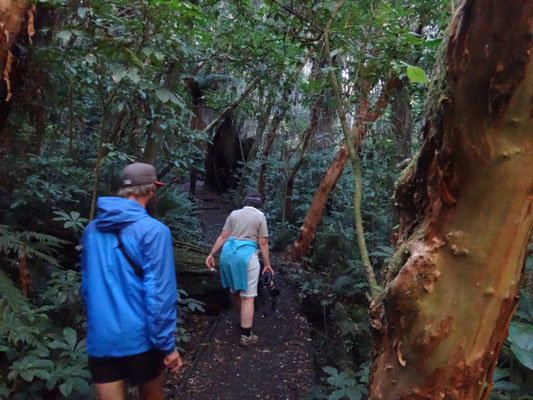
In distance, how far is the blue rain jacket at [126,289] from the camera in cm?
213

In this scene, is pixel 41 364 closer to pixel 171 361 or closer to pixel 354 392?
pixel 171 361

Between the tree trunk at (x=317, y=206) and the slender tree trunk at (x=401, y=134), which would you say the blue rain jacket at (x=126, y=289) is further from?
the tree trunk at (x=317, y=206)

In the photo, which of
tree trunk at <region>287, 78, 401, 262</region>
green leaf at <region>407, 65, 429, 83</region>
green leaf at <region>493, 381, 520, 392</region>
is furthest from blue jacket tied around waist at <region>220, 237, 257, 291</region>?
tree trunk at <region>287, 78, 401, 262</region>

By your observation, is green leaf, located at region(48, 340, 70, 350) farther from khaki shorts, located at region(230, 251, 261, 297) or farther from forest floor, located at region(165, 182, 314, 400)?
khaki shorts, located at region(230, 251, 261, 297)

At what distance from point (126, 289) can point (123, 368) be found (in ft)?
1.63

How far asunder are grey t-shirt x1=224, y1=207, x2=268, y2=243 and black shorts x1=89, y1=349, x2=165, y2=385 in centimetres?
255

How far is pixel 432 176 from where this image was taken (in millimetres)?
1541

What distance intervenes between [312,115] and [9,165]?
6.61 m

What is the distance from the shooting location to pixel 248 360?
4656 millimetres

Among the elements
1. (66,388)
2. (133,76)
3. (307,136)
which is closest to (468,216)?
(133,76)

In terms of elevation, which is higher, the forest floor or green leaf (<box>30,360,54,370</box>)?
green leaf (<box>30,360,54,370</box>)

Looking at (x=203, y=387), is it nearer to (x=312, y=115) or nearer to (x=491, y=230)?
(x=491, y=230)

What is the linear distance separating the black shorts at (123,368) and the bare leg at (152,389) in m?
0.06

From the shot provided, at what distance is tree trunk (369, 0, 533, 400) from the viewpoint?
1218 mm
